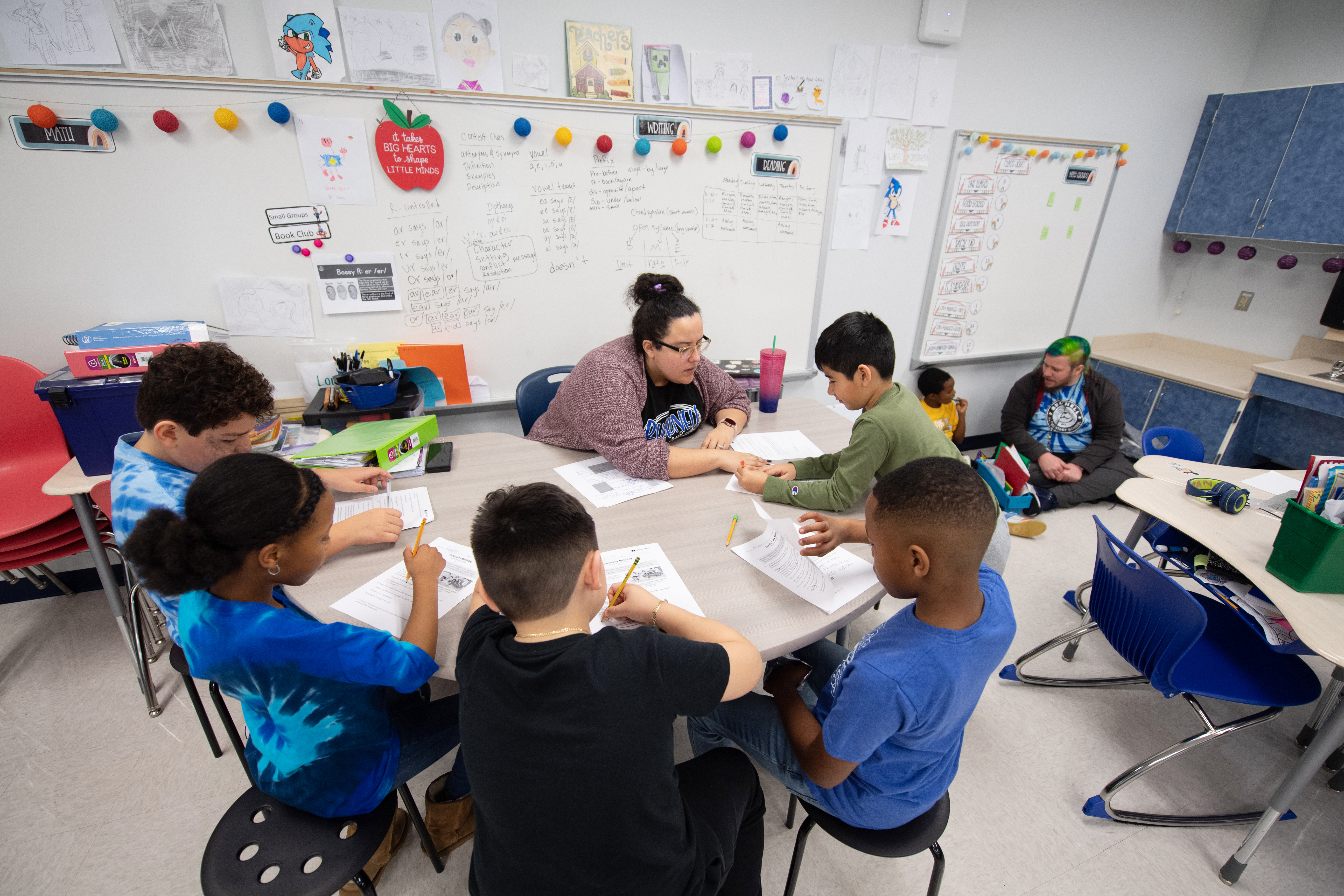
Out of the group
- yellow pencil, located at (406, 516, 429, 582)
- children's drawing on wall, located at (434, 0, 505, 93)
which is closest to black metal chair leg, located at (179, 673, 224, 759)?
yellow pencil, located at (406, 516, 429, 582)

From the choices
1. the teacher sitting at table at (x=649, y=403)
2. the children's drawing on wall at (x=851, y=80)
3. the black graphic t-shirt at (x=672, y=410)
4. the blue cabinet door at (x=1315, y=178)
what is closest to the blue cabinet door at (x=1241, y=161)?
the blue cabinet door at (x=1315, y=178)

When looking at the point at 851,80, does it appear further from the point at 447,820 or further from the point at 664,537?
the point at 447,820

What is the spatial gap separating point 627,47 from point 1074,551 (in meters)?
3.13

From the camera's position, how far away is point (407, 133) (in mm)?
2094

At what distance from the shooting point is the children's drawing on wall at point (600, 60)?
2.18 m

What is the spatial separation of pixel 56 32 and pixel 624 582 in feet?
8.02

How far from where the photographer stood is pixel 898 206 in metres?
2.94

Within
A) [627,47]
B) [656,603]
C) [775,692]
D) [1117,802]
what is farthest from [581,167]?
[1117,802]

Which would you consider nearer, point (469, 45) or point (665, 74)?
point (469, 45)

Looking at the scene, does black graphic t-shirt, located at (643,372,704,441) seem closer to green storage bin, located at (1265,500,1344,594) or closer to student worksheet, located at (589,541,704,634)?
student worksheet, located at (589,541,704,634)

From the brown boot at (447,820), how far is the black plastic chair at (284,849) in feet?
1.24

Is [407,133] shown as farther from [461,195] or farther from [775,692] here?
[775,692]

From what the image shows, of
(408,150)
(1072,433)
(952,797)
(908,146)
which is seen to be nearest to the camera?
(952,797)

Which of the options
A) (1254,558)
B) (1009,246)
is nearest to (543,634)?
(1254,558)
